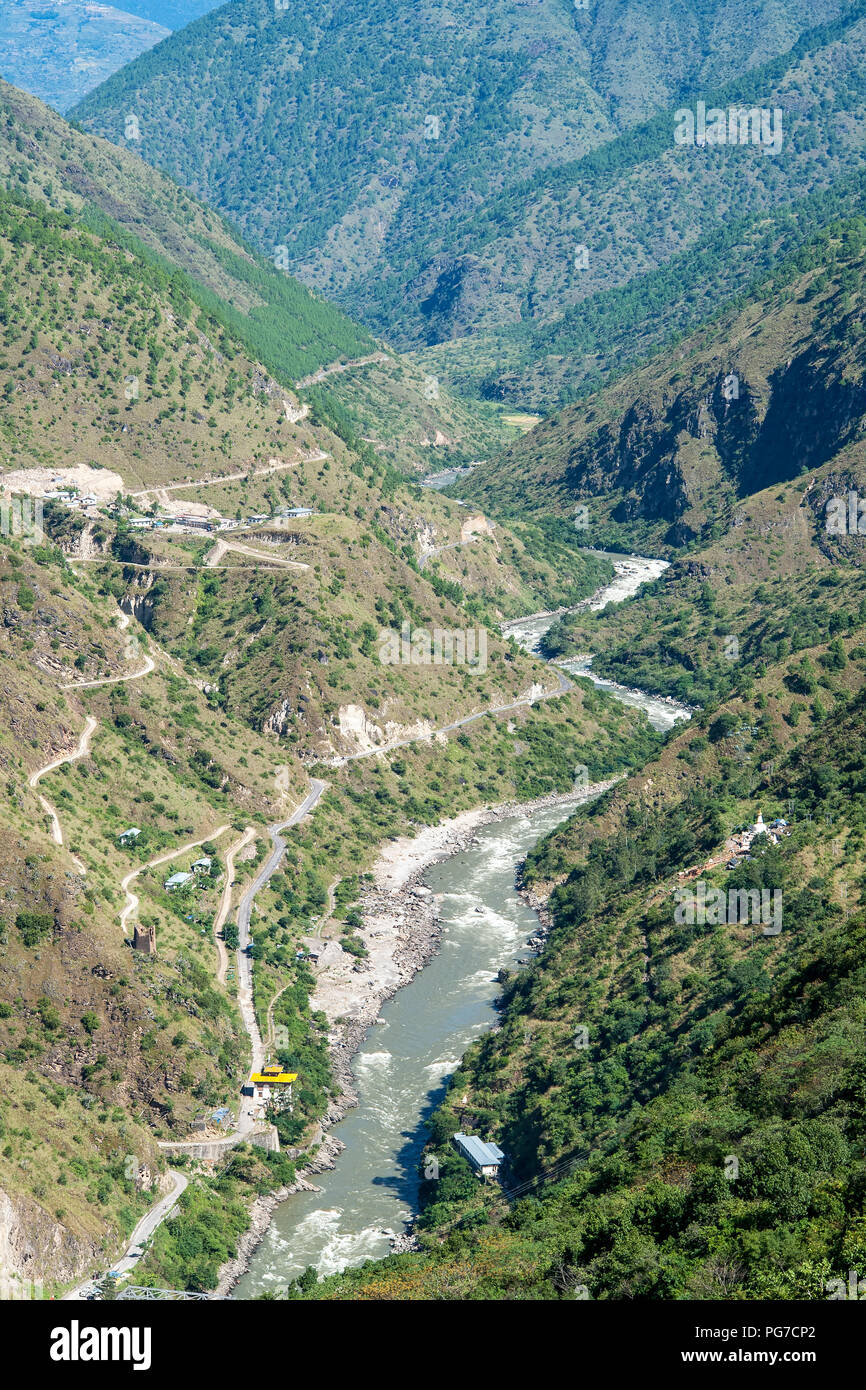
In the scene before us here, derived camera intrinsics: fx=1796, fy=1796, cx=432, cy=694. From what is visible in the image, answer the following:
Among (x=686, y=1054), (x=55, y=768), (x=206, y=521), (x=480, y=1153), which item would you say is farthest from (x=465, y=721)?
(x=686, y=1054)

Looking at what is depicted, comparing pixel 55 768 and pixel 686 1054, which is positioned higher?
pixel 55 768

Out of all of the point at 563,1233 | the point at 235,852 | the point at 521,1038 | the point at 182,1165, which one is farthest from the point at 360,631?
the point at 563,1233

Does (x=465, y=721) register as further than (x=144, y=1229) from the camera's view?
Yes

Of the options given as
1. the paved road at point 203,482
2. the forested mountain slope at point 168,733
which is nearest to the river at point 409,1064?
the forested mountain slope at point 168,733

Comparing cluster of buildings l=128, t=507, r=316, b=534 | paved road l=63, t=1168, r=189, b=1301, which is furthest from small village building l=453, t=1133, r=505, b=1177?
cluster of buildings l=128, t=507, r=316, b=534

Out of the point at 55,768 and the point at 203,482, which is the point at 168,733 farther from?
the point at 203,482

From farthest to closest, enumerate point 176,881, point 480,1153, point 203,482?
point 203,482 → point 176,881 → point 480,1153
